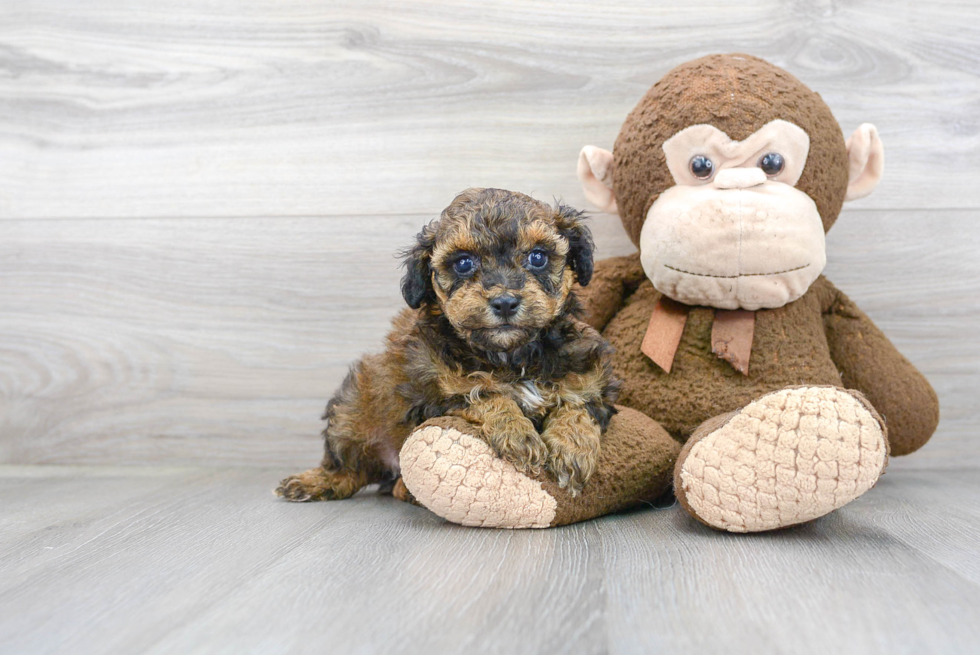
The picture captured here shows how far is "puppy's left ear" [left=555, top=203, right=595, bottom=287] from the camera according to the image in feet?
5.91

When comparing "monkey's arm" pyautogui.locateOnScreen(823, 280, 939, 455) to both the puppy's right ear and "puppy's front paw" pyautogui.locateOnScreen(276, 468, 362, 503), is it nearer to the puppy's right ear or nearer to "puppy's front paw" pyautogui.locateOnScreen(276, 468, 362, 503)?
the puppy's right ear

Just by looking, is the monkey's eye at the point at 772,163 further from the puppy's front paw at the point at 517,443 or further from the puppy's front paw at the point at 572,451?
the puppy's front paw at the point at 517,443

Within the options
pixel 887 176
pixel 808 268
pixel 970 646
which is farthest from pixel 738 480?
pixel 887 176

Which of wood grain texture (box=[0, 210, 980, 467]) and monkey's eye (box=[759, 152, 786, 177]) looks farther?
wood grain texture (box=[0, 210, 980, 467])

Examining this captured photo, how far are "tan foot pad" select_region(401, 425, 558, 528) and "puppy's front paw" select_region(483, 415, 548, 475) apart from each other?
0.06ft

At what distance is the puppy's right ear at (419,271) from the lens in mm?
1774

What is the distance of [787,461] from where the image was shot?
147 cm

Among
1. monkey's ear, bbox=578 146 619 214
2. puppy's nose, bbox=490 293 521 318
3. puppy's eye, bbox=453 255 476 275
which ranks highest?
monkey's ear, bbox=578 146 619 214

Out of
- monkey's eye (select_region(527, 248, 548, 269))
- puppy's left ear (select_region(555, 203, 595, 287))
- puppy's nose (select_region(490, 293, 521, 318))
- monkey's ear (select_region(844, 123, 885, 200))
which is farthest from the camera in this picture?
monkey's ear (select_region(844, 123, 885, 200))

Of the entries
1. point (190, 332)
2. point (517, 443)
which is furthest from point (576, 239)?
point (190, 332)

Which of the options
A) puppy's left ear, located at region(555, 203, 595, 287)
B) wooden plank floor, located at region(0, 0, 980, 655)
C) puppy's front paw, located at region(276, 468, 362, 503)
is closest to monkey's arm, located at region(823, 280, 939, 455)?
wooden plank floor, located at region(0, 0, 980, 655)

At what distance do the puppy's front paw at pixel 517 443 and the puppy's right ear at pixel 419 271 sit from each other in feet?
1.17

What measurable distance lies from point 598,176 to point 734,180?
0.43 m

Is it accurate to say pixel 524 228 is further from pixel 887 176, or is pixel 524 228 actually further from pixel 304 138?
pixel 887 176
